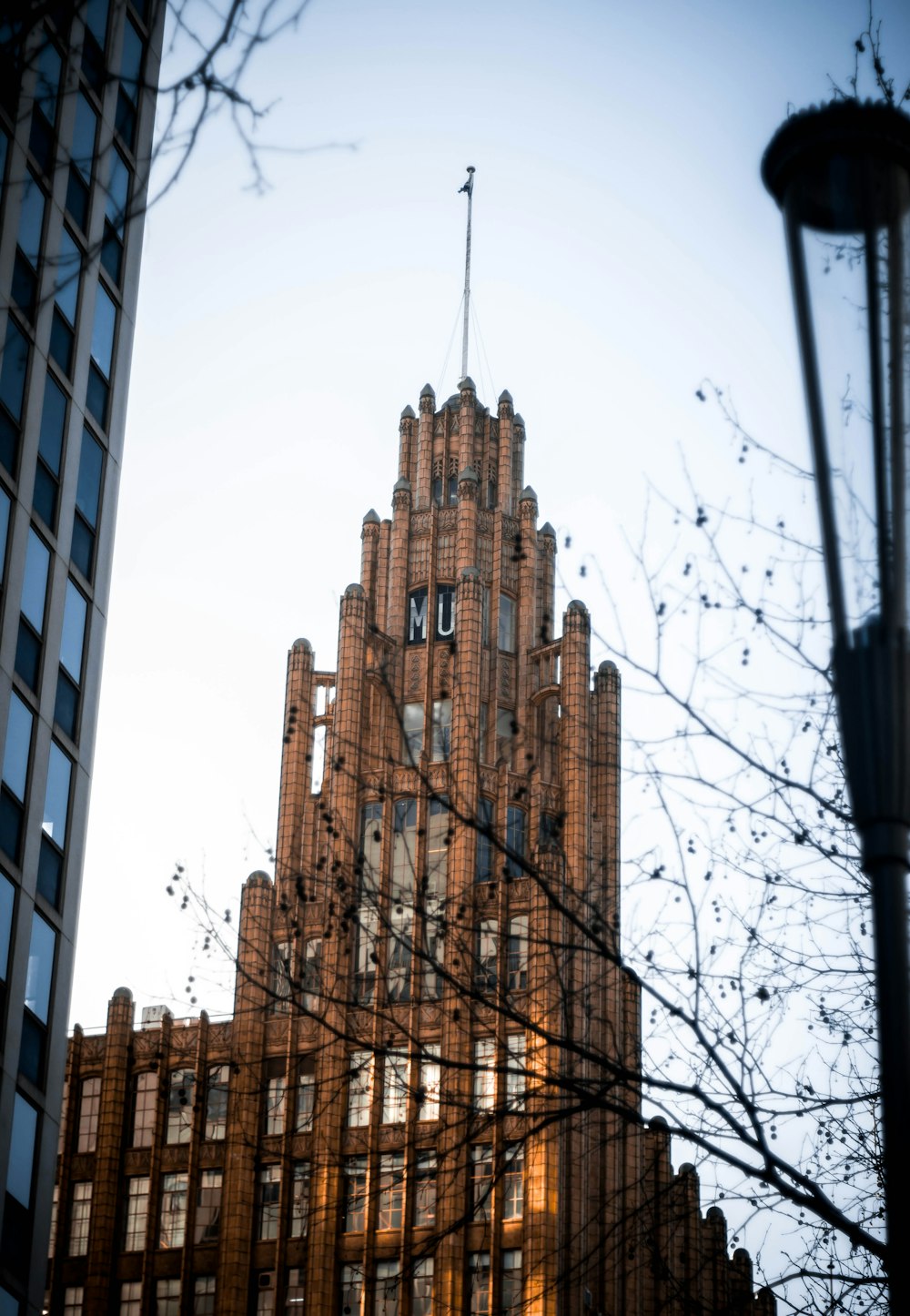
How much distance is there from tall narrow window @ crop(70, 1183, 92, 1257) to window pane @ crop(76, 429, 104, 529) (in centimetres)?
3623

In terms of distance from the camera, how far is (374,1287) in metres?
58.4

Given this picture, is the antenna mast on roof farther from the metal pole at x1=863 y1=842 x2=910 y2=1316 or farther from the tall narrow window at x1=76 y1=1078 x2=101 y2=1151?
the metal pole at x1=863 y1=842 x2=910 y2=1316

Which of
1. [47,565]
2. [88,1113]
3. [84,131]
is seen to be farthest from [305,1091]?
[84,131]

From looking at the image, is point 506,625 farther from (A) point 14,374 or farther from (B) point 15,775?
(B) point 15,775

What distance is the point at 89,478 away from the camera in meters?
33.2

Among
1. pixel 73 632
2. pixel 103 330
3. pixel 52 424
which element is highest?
pixel 103 330

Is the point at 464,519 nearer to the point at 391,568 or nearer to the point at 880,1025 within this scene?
the point at 391,568

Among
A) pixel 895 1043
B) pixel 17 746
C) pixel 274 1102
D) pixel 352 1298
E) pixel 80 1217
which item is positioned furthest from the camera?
pixel 80 1217

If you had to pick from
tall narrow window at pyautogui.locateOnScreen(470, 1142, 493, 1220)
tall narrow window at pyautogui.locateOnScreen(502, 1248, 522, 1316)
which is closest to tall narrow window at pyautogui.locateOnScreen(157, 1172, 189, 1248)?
tall narrow window at pyautogui.locateOnScreen(470, 1142, 493, 1220)

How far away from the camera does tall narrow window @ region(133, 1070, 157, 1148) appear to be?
6419cm

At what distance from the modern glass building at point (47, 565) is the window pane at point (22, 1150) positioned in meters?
0.03

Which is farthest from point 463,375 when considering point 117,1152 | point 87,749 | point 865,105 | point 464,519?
point 865,105

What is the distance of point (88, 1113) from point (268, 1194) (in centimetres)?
698

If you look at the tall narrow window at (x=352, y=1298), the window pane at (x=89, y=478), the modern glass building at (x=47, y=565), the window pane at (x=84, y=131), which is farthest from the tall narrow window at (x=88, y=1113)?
the window pane at (x=84, y=131)
